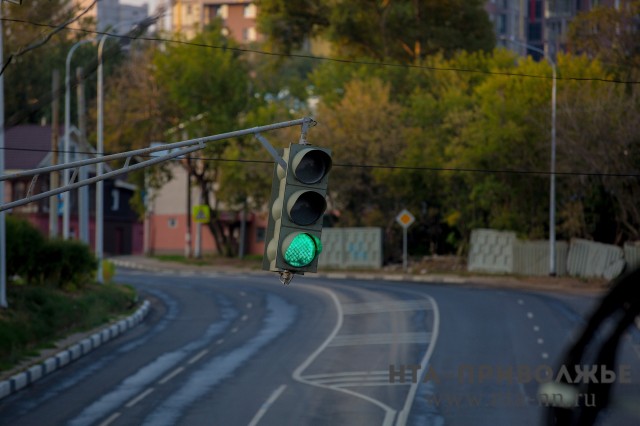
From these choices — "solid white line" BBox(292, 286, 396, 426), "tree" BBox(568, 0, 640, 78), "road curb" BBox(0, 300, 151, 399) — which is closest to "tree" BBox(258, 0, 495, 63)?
"tree" BBox(568, 0, 640, 78)

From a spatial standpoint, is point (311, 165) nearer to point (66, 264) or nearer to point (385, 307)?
point (385, 307)

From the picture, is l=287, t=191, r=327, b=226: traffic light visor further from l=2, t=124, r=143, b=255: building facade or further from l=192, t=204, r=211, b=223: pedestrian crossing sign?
l=2, t=124, r=143, b=255: building facade

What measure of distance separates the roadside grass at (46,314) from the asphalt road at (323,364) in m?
1.07

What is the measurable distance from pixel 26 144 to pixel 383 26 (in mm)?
23070

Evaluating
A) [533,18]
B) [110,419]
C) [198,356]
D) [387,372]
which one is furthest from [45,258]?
[533,18]

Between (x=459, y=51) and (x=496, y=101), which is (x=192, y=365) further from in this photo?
(x=459, y=51)

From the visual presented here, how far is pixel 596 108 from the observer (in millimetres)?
42125

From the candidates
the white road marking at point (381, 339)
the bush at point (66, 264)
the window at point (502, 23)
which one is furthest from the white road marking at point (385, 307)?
the window at point (502, 23)

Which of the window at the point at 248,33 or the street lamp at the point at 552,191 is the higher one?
the window at the point at 248,33

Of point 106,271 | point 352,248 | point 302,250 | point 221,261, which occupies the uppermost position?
point 302,250

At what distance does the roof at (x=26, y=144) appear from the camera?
69.8m

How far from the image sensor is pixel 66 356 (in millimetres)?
22797

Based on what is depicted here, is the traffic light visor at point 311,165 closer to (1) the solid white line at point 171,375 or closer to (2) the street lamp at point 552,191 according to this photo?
(1) the solid white line at point 171,375

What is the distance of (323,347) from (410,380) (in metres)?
5.32
